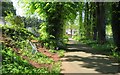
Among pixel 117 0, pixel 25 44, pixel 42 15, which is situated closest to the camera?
pixel 25 44

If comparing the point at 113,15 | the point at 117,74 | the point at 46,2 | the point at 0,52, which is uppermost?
the point at 46,2

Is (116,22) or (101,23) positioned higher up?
(101,23)

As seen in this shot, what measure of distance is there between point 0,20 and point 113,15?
67.5ft

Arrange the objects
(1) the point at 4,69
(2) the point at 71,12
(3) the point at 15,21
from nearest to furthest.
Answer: (1) the point at 4,69
(2) the point at 71,12
(3) the point at 15,21

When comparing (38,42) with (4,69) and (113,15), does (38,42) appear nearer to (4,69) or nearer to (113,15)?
(113,15)

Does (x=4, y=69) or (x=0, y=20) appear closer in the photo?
(x=4, y=69)

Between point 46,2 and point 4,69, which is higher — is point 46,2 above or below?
above

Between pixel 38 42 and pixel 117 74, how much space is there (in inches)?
467

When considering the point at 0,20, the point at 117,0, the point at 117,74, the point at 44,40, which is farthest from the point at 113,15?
the point at 0,20

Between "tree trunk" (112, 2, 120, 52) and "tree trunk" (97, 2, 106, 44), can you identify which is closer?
"tree trunk" (112, 2, 120, 52)

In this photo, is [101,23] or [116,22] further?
[101,23]

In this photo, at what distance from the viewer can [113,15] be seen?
19.8 m

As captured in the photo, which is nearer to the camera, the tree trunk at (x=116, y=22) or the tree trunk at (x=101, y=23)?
the tree trunk at (x=116, y=22)

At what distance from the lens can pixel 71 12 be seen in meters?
26.8
